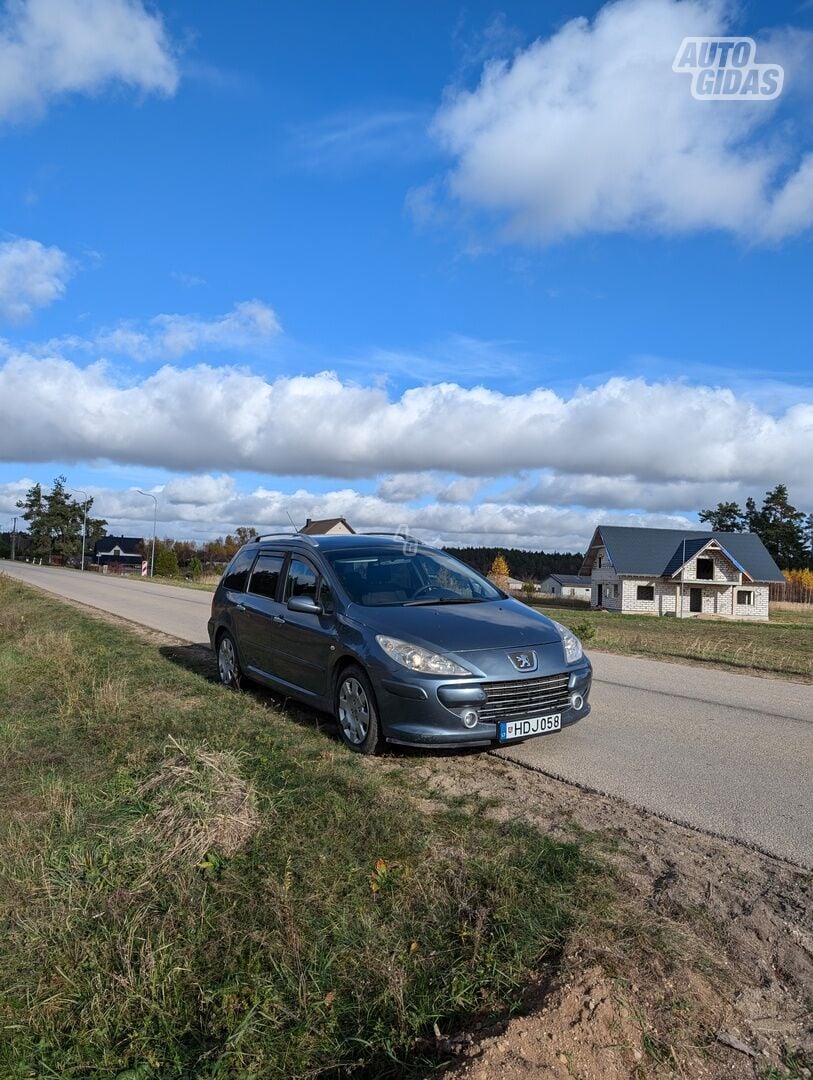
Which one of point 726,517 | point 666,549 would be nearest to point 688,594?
point 666,549

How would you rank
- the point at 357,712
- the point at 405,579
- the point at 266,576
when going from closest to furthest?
the point at 357,712, the point at 405,579, the point at 266,576

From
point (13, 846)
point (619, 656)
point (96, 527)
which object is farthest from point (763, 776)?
point (96, 527)

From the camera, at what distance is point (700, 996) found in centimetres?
270

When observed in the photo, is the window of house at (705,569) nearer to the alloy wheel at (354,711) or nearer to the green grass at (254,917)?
the alloy wheel at (354,711)

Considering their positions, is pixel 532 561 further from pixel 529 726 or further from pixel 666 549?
pixel 529 726

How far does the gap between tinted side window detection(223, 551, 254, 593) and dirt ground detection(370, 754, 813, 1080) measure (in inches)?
212

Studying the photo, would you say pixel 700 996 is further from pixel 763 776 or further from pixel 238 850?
pixel 763 776

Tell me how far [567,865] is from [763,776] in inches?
102

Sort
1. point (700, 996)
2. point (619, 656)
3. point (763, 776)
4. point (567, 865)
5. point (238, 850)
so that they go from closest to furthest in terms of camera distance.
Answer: point (700, 996) → point (567, 865) → point (238, 850) → point (763, 776) → point (619, 656)

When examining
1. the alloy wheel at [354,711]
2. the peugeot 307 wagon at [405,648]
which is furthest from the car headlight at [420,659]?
the alloy wheel at [354,711]

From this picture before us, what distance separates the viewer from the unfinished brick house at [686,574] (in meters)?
54.0

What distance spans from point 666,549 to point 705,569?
2891mm

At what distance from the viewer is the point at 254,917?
3383mm

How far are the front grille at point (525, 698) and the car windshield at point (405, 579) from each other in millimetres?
1229
